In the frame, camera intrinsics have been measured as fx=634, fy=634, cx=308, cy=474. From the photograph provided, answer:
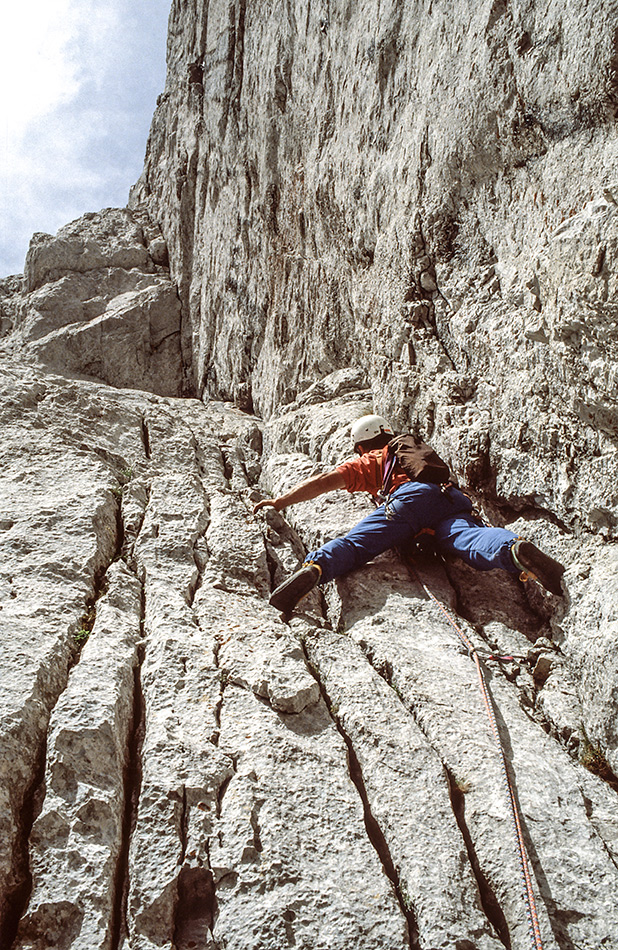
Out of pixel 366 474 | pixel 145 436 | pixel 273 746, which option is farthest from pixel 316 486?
pixel 145 436

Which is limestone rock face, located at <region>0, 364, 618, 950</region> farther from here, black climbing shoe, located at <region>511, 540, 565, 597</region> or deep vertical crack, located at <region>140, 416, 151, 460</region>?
deep vertical crack, located at <region>140, 416, 151, 460</region>

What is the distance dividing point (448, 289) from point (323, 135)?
6003 mm

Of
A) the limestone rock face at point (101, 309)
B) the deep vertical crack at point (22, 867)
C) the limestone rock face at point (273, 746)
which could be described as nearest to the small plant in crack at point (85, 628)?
the limestone rock face at point (273, 746)

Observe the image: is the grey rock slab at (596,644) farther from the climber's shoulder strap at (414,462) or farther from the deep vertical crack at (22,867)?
the deep vertical crack at (22,867)

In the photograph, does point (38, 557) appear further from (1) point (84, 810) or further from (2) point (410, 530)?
(2) point (410, 530)

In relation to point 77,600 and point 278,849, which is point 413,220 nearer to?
point 77,600

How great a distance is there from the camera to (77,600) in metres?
6.10

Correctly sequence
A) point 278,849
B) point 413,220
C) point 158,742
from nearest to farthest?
point 278,849, point 158,742, point 413,220

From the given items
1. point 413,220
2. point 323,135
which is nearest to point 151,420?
point 413,220

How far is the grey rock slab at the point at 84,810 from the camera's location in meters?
3.66

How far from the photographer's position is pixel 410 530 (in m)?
7.29

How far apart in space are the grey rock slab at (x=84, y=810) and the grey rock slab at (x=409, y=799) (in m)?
1.74

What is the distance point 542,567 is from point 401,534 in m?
1.73

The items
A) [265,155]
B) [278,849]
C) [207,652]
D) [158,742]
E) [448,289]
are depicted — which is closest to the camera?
[278,849]
